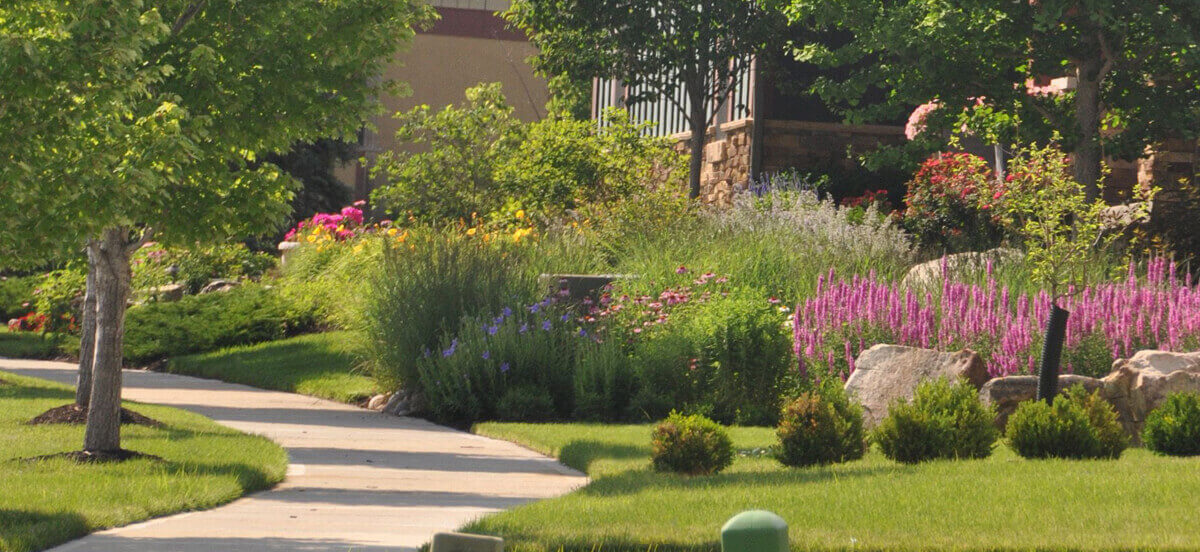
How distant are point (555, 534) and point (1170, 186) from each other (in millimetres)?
14746

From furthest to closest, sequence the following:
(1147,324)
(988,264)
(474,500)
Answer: (988,264), (1147,324), (474,500)

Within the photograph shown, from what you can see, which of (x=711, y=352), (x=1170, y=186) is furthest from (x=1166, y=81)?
(x=711, y=352)

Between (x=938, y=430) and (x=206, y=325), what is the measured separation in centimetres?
1344

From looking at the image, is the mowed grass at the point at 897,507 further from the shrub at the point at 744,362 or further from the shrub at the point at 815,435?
the shrub at the point at 744,362

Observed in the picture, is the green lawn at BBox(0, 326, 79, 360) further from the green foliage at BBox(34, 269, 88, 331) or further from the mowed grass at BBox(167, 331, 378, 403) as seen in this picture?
the mowed grass at BBox(167, 331, 378, 403)

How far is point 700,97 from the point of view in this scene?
933 inches

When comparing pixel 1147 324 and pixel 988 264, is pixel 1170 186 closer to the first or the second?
pixel 988 264

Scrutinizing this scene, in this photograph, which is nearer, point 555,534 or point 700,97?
point 555,534

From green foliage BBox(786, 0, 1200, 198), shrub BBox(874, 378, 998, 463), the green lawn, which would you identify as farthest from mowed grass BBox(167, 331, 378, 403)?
shrub BBox(874, 378, 998, 463)

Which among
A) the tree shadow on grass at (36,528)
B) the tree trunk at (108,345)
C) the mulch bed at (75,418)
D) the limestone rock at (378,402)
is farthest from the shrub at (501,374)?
the tree shadow on grass at (36,528)

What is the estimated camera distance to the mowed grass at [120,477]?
7.83 meters

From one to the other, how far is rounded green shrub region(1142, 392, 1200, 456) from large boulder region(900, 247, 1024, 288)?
457cm

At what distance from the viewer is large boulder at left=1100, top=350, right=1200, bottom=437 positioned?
10.8 m

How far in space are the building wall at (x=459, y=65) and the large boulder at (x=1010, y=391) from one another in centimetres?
3287
